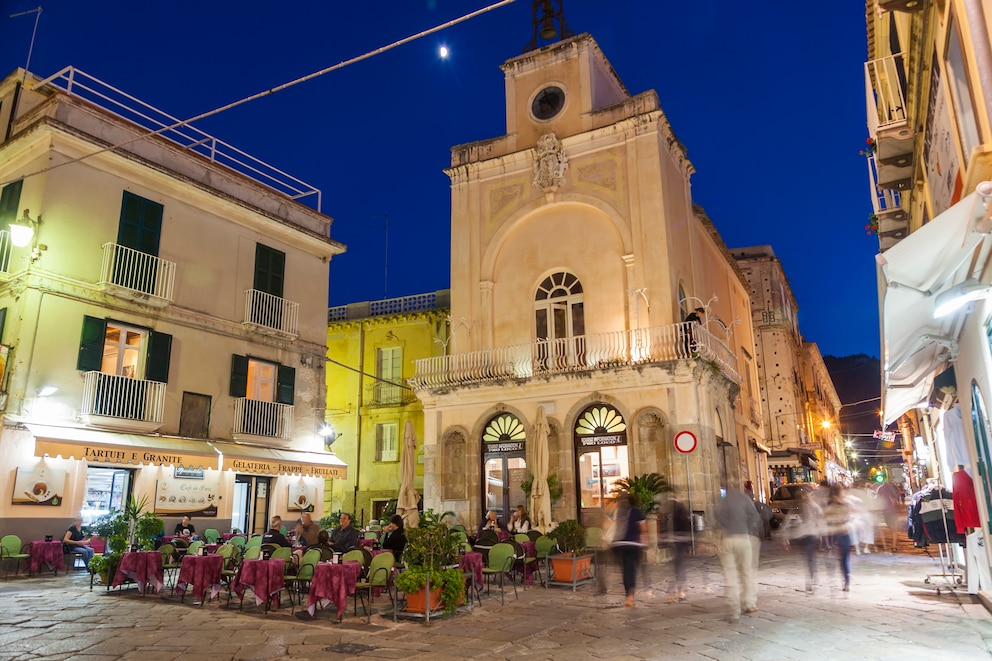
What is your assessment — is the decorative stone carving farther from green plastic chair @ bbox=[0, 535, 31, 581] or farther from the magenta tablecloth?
green plastic chair @ bbox=[0, 535, 31, 581]

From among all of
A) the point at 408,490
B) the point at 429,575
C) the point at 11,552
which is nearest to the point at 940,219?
the point at 429,575

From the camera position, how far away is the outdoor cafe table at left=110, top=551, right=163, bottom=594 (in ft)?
35.3

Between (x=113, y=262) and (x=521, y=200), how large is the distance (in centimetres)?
1096

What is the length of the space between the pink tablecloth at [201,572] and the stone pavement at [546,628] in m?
0.28

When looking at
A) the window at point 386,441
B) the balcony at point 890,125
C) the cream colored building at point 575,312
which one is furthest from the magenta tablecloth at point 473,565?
the window at point 386,441

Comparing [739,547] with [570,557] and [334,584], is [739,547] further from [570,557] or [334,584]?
[334,584]

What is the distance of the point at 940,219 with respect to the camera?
4.75 m

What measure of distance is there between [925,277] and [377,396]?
24.2 m

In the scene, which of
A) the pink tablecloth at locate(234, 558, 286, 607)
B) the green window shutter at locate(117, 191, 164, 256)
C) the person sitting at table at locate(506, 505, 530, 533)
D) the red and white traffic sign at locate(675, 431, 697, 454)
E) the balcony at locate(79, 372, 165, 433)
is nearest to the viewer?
the pink tablecloth at locate(234, 558, 286, 607)

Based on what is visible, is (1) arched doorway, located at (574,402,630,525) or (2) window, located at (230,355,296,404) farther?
(2) window, located at (230,355,296,404)

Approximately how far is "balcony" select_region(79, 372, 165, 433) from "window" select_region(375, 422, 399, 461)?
38.8 ft

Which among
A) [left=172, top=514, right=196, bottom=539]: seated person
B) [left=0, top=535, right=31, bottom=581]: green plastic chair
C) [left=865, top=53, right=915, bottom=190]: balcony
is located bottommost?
[left=0, top=535, right=31, bottom=581]: green plastic chair

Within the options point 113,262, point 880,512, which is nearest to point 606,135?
point 113,262

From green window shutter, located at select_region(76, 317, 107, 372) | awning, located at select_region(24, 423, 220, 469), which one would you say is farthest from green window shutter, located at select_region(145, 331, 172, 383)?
awning, located at select_region(24, 423, 220, 469)
